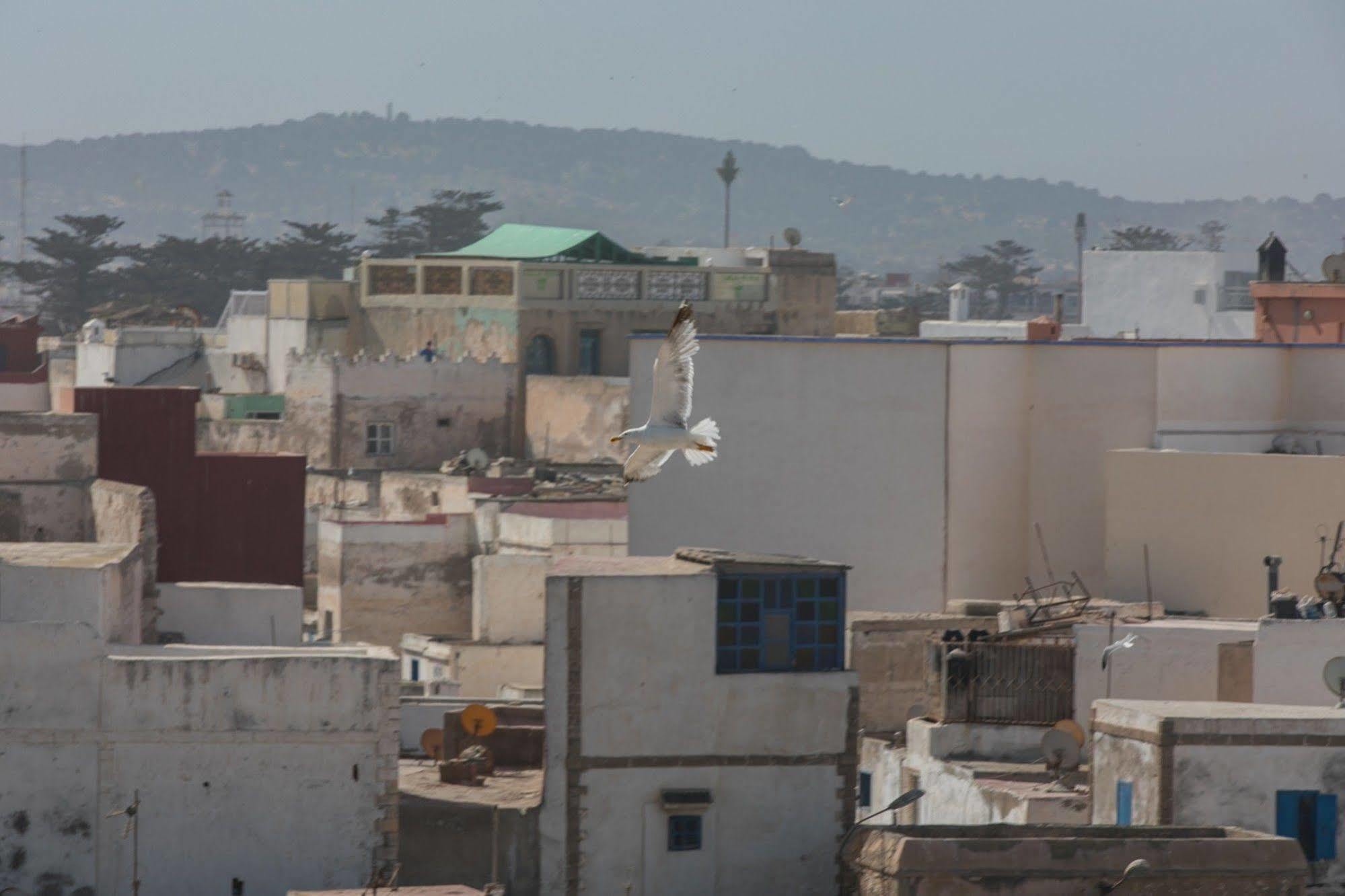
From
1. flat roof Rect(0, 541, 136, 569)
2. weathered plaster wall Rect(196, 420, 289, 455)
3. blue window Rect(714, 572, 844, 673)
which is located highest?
weathered plaster wall Rect(196, 420, 289, 455)

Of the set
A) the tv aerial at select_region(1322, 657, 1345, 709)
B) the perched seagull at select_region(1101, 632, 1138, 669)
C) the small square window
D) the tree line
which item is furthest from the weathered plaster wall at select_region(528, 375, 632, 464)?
the tree line

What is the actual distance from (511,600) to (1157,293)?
114ft

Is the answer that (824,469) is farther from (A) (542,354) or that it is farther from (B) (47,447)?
(A) (542,354)

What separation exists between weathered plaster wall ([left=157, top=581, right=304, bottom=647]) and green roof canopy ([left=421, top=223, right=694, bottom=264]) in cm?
2754

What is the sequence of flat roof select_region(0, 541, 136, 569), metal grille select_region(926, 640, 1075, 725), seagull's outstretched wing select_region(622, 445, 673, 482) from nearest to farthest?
seagull's outstretched wing select_region(622, 445, 673, 482) → flat roof select_region(0, 541, 136, 569) → metal grille select_region(926, 640, 1075, 725)

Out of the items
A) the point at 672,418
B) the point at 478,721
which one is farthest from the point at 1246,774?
the point at 478,721

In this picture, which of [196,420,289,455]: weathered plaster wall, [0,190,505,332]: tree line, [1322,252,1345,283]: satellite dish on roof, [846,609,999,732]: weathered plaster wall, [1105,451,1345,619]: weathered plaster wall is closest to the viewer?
[846,609,999,732]: weathered plaster wall

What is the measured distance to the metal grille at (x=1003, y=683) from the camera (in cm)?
2150

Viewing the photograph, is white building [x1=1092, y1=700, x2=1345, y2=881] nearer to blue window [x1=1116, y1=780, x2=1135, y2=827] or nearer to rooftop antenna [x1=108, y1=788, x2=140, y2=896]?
blue window [x1=1116, y1=780, x2=1135, y2=827]

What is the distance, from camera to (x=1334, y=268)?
40.7 m

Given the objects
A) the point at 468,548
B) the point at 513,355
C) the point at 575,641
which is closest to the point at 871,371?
the point at 468,548

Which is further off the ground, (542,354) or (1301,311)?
(1301,311)

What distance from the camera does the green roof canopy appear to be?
5212cm

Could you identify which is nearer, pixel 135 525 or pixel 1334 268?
pixel 135 525
